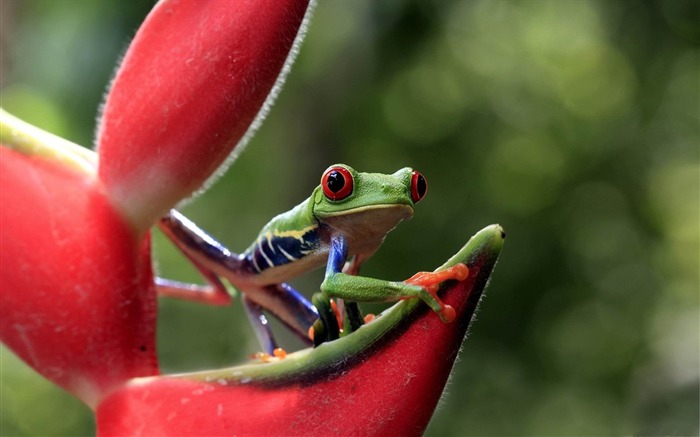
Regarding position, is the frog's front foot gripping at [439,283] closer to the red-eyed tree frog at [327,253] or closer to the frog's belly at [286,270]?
the red-eyed tree frog at [327,253]

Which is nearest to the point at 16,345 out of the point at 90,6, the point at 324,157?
the point at 90,6

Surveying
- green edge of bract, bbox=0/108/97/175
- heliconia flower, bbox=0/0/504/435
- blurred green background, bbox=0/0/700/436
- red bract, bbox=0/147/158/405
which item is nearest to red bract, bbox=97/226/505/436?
heliconia flower, bbox=0/0/504/435

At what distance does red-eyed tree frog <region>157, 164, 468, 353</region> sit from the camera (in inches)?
27.6

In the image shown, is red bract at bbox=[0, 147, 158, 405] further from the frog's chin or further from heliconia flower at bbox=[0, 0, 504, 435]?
the frog's chin

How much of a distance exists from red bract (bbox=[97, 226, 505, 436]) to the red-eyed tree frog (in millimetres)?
17

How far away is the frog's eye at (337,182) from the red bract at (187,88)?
0.29 ft

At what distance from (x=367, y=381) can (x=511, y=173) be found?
580 cm

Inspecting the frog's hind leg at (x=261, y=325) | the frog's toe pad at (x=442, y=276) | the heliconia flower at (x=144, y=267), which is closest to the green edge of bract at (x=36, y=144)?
the heliconia flower at (x=144, y=267)

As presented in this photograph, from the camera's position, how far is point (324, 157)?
18.2 feet

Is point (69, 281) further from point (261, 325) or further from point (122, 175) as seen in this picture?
point (261, 325)

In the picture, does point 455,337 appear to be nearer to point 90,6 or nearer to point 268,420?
point 268,420

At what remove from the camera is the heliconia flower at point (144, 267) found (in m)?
0.66

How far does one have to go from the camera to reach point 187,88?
747 millimetres

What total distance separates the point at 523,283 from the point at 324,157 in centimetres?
158
